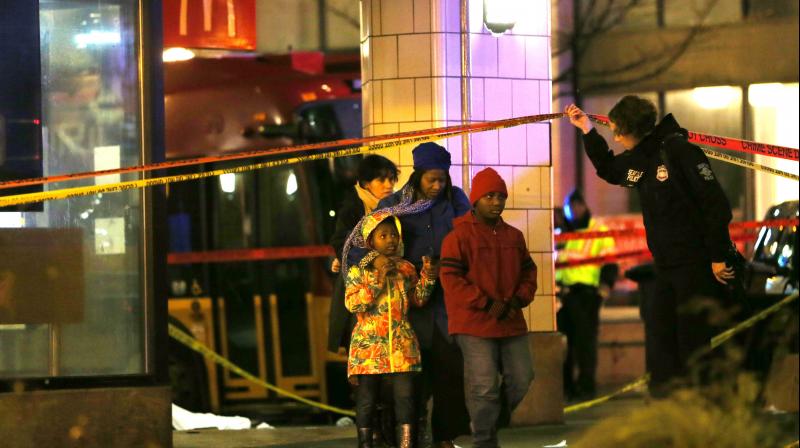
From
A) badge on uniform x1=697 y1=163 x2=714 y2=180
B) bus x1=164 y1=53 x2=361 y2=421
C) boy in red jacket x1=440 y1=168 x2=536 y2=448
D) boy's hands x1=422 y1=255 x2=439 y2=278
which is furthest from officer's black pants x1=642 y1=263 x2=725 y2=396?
bus x1=164 y1=53 x2=361 y2=421

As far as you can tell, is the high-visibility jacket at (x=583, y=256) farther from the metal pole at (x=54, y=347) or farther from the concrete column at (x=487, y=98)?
the metal pole at (x=54, y=347)

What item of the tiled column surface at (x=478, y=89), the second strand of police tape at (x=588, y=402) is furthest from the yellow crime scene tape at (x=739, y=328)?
the tiled column surface at (x=478, y=89)

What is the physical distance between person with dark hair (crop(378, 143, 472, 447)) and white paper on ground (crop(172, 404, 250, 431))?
3437 mm

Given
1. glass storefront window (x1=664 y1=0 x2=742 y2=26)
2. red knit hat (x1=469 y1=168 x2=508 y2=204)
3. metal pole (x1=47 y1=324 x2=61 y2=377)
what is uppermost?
glass storefront window (x1=664 y1=0 x2=742 y2=26)

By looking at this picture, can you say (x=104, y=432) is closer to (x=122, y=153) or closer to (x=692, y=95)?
(x=122, y=153)

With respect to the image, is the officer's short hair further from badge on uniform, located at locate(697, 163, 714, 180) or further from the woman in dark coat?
the woman in dark coat

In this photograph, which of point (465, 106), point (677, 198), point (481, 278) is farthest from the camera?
point (465, 106)

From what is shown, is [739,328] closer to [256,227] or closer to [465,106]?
[465,106]

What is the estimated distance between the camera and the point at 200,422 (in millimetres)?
12336

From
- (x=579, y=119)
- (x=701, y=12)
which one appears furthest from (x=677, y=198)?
(x=701, y=12)

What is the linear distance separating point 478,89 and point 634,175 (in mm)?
2861

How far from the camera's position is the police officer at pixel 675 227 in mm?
7863

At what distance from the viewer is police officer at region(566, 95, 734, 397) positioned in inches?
310

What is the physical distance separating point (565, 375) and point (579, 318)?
2.03ft
